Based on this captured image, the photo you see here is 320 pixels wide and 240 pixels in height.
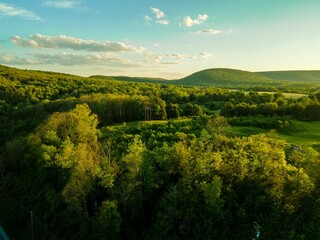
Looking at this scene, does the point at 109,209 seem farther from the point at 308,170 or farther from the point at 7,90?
the point at 7,90

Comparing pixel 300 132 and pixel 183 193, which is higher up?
pixel 183 193

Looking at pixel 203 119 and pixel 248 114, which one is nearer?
pixel 203 119

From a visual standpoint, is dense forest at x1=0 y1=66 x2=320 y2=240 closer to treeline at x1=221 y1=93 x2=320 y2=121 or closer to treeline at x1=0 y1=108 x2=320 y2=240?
treeline at x1=0 y1=108 x2=320 y2=240

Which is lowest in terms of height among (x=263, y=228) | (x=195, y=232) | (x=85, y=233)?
(x=85, y=233)

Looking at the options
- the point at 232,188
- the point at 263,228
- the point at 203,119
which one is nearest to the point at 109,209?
the point at 232,188

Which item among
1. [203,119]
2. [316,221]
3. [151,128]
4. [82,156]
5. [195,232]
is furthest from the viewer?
[203,119]

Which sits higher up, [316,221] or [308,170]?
[308,170]

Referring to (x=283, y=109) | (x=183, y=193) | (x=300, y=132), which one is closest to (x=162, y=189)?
(x=183, y=193)

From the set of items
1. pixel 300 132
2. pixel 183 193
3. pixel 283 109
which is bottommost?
pixel 300 132

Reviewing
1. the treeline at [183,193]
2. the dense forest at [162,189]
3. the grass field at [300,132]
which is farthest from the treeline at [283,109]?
the treeline at [183,193]

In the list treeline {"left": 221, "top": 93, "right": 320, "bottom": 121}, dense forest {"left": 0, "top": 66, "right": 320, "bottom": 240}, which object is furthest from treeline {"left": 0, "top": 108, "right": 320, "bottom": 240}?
treeline {"left": 221, "top": 93, "right": 320, "bottom": 121}

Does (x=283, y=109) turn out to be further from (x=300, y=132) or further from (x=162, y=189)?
(x=162, y=189)
